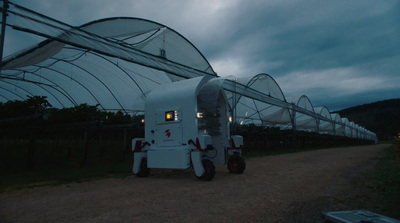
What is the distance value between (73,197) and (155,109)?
3494 millimetres

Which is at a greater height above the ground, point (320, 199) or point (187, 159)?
point (187, 159)

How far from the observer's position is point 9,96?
1605cm

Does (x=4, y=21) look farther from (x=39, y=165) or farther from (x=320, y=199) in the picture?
(x=320, y=199)

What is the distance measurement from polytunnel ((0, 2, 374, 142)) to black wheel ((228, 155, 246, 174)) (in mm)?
5529

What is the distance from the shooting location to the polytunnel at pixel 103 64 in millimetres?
8703

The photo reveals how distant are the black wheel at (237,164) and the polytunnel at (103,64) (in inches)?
218

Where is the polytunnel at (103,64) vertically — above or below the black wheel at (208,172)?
above

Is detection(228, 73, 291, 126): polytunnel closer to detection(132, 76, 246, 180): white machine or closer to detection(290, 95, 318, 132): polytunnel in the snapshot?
detection(290, 95, 318, 132): polytunnel

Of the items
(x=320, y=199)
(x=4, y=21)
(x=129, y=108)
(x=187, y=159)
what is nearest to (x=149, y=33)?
(x=129, y=108)

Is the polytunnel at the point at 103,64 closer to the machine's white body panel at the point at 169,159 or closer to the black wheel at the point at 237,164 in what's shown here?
the machine's white body panel at the point at 169,159

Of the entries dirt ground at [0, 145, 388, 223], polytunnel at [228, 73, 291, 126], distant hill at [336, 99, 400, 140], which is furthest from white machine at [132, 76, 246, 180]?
distant hill at [336, 99, 400, 140]

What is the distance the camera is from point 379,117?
464ft

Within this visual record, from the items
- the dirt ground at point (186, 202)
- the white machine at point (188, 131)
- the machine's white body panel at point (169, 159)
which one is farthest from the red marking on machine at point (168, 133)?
the dirt ground at point (186, 202)

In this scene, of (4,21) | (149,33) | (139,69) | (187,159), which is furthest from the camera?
(139,69)
